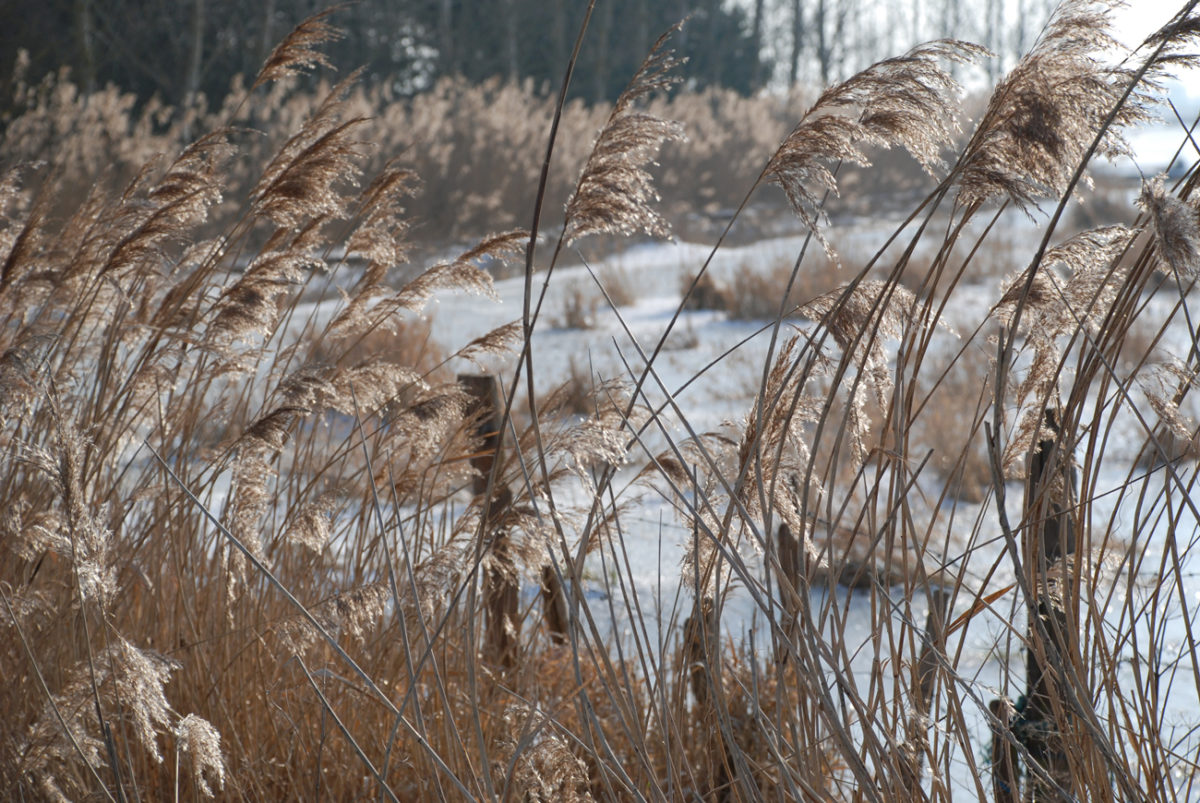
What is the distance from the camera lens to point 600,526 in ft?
5.16

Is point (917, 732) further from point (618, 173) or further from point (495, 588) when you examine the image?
point (495, 588)

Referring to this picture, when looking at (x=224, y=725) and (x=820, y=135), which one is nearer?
(x=820, y=135)

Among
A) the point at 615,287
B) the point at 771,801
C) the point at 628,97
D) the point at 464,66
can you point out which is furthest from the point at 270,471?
the point at 464,66

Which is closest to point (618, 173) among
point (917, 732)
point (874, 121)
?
point (874, 121)

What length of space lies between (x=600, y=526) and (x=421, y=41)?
73.7ft

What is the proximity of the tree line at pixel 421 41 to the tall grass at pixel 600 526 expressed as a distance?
243 inches

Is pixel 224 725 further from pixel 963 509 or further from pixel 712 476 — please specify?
pixel 963 509

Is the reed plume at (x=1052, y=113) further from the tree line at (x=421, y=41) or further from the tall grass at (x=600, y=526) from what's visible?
the tree line at (x=421, y=41)

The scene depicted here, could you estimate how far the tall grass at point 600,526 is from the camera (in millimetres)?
1169

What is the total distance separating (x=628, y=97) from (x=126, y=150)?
32.6ft

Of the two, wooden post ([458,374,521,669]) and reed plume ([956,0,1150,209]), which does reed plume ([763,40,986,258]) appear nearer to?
reed plume ([956,0,1150,209])

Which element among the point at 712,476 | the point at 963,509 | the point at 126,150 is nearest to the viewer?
the point at 712,476

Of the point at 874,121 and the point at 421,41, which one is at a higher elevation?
the point at 421,41

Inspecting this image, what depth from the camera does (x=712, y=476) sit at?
149cm
